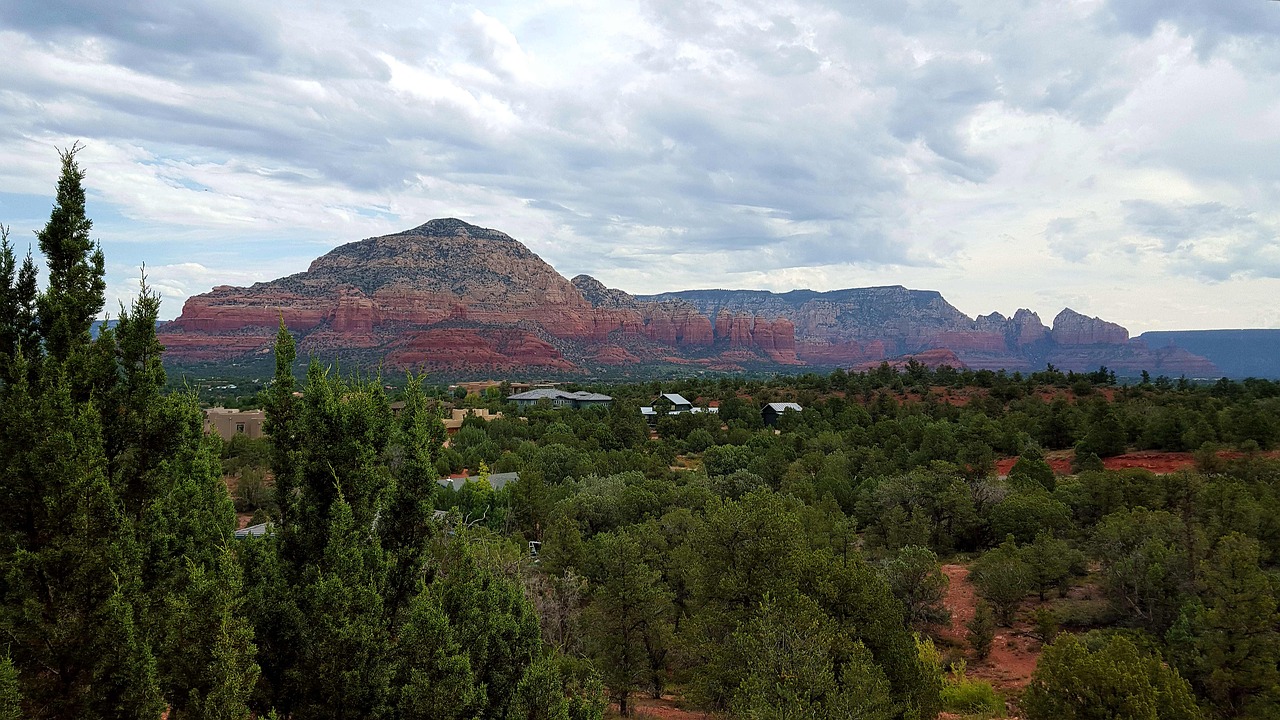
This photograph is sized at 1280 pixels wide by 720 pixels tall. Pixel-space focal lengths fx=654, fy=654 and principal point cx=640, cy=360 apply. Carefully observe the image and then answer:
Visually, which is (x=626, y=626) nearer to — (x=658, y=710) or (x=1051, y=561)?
(x=658, y=710)

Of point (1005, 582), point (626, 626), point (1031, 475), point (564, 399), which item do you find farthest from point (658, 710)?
point (564, 399)

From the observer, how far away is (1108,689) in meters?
12.2

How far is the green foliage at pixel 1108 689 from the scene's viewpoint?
11930mm

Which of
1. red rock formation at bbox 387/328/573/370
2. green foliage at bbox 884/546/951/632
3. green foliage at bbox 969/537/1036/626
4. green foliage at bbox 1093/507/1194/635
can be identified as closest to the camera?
green foliage at bbox 1093/507/1194/635

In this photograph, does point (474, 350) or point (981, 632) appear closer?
point (981, 632)

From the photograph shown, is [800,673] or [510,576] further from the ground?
[510,576]

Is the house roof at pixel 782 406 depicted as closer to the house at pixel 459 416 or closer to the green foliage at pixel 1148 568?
the house at pixel 459 416

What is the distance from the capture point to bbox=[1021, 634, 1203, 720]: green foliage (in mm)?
11930

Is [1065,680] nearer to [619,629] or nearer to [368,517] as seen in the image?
[619,629]

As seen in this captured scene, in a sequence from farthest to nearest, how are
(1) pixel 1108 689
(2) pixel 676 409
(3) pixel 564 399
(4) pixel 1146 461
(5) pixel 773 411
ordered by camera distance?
(3) pixel 564 399, (2) pixel 676 409, (5) pixel 773 411, (4) pixel 1146 461, (1) pixel 1108 689

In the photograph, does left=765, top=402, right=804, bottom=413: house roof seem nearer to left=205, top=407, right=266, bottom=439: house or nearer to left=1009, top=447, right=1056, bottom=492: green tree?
left=1009, top=447, right=1056, bottom=492: green tree

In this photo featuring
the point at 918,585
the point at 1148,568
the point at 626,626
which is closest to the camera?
the point at 626,626

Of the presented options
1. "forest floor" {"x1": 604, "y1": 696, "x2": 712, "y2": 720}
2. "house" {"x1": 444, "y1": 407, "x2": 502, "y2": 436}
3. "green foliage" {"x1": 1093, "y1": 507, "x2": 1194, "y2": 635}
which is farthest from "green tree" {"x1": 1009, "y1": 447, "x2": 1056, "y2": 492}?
"house" {"x1": 444, "y1": 407, "x2": 502, "y2": 436}

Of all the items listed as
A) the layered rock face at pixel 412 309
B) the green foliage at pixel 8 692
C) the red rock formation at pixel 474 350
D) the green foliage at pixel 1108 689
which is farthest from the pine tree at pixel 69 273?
the layered rock face at pixel 412 309
